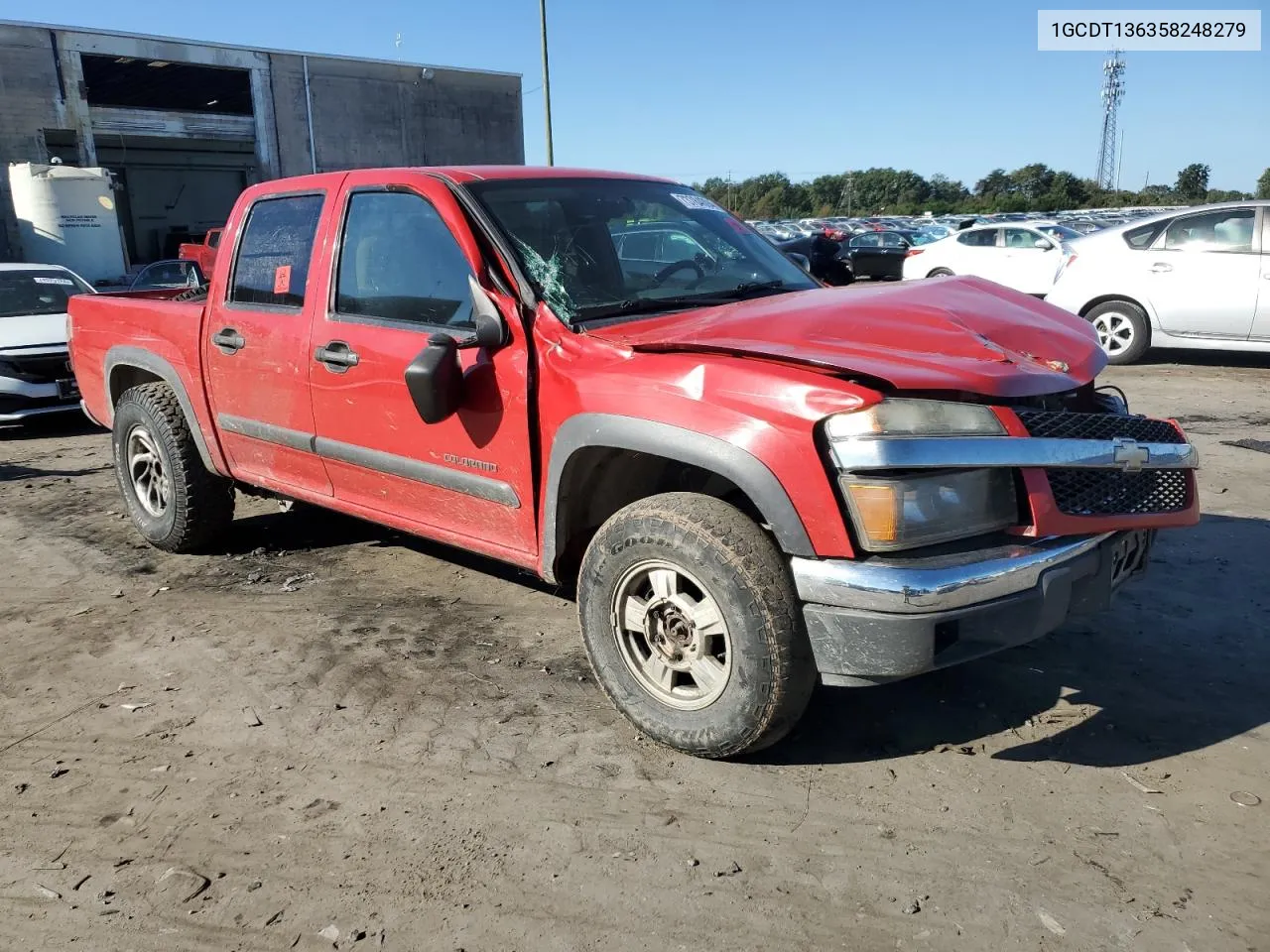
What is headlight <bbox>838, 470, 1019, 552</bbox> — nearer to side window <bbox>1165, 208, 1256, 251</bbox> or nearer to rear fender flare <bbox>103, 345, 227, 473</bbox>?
rear fender flare <bbox>103, 345, 227, 473</bbox>

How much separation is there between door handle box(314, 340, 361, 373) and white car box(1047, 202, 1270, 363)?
8191 mm

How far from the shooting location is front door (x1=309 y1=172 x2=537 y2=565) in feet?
11.0

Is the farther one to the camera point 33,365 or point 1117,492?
point 33,365

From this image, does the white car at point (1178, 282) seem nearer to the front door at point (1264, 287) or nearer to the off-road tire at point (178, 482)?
the front door at point (1264, 287)

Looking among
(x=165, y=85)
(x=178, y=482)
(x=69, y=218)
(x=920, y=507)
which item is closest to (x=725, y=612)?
(x=920, y=507)

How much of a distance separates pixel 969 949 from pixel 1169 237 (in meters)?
9.42

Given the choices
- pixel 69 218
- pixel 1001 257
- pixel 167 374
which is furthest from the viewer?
pixel 69 218

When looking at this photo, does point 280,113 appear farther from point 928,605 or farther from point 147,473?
point 928,605

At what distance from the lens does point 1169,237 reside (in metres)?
9.77

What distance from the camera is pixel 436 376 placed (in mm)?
3248

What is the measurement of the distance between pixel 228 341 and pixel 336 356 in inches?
35.7

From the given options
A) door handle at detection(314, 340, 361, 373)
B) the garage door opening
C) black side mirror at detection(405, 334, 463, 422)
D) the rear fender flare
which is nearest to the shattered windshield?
black side mirror at detection(405, 334, 463, 422)

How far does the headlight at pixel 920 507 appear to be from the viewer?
8.34ft

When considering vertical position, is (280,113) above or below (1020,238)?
above
